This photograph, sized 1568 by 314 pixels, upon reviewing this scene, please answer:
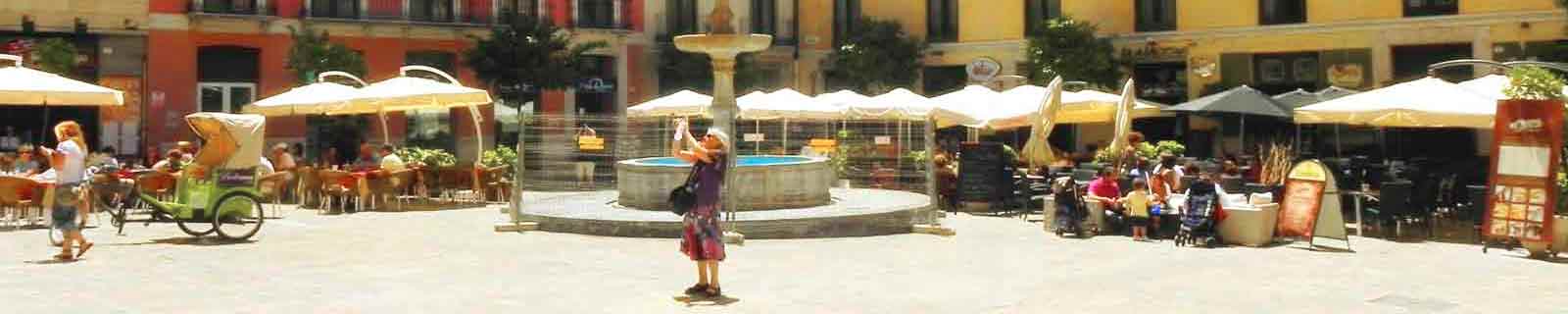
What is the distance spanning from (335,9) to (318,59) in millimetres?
4276

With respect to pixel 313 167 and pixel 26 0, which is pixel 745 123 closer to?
pixel 313 167

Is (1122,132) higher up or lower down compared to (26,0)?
lower down

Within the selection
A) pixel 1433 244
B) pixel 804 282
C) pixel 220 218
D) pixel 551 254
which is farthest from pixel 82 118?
pixel 1433 244

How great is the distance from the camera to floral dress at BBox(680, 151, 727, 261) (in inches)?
431

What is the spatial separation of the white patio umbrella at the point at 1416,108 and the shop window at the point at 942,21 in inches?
892

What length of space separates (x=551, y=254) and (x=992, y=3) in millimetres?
26592

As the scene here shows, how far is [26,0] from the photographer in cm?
3000

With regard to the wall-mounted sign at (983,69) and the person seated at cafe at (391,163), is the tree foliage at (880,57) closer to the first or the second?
the wall-mounted sign at (983,69)

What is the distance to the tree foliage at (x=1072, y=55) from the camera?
35.1 metres

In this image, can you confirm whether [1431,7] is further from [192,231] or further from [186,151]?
[192,231]

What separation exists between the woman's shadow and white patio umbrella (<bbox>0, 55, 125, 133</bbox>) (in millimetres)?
13650

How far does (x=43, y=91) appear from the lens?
20.4 metres

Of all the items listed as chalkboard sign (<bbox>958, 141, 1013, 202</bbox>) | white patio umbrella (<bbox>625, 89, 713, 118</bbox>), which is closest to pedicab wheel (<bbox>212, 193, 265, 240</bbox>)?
chalkboard sign (<bbox>958, 141, 1013, 202</bbox>)

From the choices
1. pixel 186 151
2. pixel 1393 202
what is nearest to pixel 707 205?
pixel 1393 202
